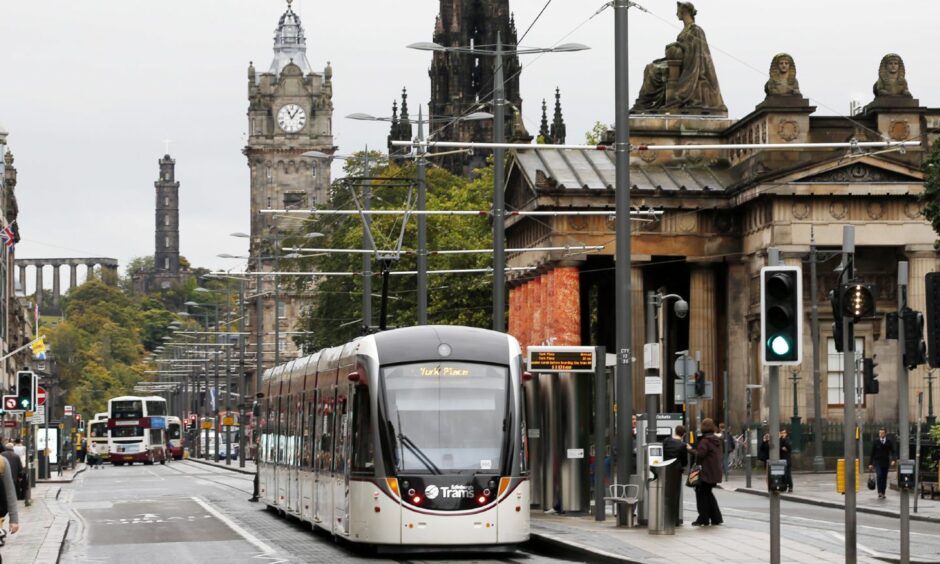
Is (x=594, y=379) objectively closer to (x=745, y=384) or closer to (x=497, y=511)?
(x=497, y=511)

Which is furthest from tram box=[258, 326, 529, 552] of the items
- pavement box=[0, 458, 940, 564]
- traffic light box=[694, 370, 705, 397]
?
traffic light box=[694, 370, 705, 397]

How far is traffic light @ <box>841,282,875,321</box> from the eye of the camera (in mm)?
21203

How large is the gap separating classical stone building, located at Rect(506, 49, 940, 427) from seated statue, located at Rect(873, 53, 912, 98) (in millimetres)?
76

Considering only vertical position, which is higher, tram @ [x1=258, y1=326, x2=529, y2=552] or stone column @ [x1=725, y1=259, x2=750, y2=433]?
stone column @ [x1=725, y1=259, x2=750, y2=433]

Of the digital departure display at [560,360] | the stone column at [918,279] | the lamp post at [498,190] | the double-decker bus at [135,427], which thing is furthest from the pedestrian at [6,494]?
Result: the double-decker bus at [135,427]

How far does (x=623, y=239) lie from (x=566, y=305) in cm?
4496

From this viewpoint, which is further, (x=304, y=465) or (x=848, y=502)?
(x=304, y=465)

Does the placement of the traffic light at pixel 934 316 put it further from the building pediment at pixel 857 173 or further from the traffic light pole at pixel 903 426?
the building pediment at pixel 857 173

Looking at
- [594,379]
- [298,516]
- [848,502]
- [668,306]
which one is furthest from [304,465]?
[668,306]

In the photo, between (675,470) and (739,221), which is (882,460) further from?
(739,221)

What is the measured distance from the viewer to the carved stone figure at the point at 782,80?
72.8 meters

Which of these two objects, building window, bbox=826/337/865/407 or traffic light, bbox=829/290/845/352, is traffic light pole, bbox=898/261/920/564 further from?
building window, bbox=826/337/865/407

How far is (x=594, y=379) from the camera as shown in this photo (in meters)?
34.1

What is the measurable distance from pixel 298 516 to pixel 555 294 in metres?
40.8
